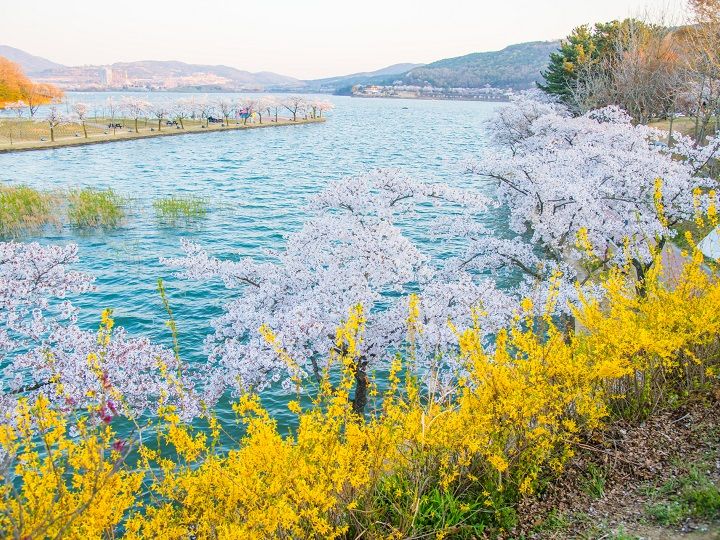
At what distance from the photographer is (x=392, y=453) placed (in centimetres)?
660

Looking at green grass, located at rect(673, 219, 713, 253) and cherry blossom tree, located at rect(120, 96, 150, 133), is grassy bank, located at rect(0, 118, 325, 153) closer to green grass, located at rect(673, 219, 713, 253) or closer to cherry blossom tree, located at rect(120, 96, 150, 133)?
cherry blossom tree, located at rect(120, 96, 150, 133)

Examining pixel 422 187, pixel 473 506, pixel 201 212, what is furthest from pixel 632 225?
pixel 201 212

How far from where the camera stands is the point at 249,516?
552 centimetres

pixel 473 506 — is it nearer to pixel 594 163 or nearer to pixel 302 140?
pixel 594 163

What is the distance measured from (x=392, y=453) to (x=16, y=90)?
120078 millimetres

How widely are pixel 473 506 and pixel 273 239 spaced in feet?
95.4

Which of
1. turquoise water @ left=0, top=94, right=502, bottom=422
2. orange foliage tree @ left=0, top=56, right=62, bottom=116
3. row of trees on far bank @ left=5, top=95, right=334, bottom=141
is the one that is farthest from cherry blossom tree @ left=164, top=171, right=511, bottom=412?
orange foliage tree @ left=0, top=56, right=62, bottom=116

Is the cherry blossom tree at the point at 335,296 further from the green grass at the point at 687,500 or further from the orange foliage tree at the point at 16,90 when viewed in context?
the orange foliage tree at the point at 16,90

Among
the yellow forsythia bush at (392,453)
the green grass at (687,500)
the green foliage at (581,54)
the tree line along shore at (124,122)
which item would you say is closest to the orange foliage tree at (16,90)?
the tree line along shore at (124,122)

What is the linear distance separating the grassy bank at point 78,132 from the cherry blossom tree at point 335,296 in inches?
2405

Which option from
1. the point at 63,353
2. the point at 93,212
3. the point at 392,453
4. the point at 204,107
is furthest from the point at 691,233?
the point at 204,107

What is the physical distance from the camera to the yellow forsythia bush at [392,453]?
5.45 meters

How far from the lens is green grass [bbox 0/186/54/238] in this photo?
32.0m

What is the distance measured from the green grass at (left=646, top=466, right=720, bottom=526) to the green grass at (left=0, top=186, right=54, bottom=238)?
119 feet
